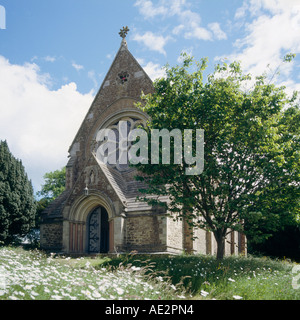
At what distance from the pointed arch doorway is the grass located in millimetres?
5168

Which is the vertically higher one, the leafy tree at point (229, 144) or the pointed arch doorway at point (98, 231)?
the leafy tree at point (229, 144)

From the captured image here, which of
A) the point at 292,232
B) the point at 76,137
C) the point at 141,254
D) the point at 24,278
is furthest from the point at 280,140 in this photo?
the point at 292,232

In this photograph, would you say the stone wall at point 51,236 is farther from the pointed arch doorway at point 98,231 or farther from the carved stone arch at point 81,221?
the pointed arch doorway at point 98,231

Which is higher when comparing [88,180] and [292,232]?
[88,180]

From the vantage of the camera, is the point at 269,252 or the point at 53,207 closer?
the point at 53,207

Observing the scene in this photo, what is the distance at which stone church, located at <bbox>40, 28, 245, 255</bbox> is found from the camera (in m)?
16.5

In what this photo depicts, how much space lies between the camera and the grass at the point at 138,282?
5.97m

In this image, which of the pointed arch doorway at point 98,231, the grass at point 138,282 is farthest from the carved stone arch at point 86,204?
the grass at point 138,282

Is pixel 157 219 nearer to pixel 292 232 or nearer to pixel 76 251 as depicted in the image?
pixel 76 251

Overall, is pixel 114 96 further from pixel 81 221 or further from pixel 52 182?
pixel 52 182

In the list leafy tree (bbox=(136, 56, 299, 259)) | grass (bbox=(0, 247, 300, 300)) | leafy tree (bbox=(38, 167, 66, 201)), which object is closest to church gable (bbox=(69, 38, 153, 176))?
leafy tree (bbox=(136, 56, 299, 259))

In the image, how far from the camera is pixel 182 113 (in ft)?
45.8
